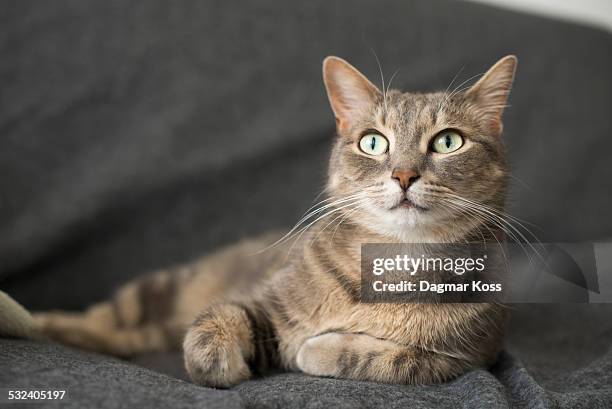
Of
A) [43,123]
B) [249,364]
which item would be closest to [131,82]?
[43,123]

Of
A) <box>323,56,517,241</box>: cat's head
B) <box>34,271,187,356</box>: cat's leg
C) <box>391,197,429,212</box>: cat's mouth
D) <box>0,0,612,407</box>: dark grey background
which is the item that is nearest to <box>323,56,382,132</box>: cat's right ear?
<box>323,56,517,241</box>: cat's head

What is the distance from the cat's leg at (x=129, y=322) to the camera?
4.83 feet

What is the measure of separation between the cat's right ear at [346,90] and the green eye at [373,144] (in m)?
0.09

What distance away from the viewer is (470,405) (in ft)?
3.35

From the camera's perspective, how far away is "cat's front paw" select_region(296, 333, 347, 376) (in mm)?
1112

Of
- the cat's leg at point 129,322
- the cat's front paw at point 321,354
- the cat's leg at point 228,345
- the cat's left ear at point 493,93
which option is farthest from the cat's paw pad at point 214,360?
the cat's left ear at point 493,93

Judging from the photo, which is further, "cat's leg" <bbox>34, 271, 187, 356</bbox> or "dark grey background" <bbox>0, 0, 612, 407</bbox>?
"dark grey background" <bbox>0, 0, 612, 407</bbox>

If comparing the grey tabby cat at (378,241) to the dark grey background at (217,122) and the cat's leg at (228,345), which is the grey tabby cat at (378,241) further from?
the dark grey background at (217,122)

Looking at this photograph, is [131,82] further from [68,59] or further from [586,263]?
[586,263]

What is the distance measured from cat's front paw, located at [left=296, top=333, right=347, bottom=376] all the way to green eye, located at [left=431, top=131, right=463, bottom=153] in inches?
17.1

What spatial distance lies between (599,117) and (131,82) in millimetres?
1734

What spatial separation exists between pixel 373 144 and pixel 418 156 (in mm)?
128

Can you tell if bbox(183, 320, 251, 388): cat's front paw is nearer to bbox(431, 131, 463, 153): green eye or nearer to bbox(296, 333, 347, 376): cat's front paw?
bbox(296, 333, 347, 376): cat's front paw

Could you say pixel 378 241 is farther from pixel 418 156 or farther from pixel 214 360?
pixel 214 360
